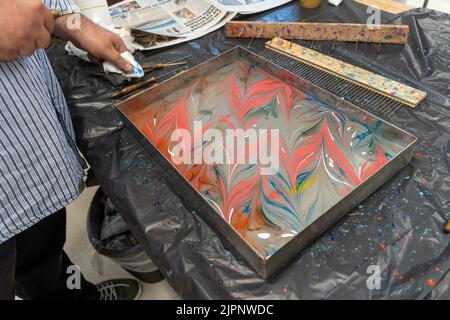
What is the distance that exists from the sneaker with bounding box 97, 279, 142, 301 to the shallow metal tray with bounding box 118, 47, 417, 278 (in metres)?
0.69

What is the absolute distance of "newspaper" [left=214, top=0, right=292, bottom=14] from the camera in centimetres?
134

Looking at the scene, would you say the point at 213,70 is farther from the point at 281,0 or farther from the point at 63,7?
the point at 281,0

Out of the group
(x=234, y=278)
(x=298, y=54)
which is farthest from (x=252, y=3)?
(x=234, y=278)

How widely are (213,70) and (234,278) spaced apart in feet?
2.21

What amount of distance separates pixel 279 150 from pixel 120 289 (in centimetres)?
88

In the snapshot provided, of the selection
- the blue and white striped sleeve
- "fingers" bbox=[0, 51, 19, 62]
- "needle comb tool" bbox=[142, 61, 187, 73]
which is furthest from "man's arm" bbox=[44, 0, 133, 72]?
"fingers" bbox=[0, 51, 19, 62]

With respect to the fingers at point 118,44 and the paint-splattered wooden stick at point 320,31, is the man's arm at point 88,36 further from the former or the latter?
the paint-splattered wooden stick at point 320,31

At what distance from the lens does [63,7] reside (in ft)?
3.04

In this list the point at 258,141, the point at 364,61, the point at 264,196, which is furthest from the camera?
the point at 364,61

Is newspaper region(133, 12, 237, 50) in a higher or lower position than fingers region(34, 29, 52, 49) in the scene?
lower

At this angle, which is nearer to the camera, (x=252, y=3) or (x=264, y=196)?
(x=264, y=196)

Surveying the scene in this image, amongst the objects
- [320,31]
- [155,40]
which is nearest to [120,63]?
[155,40]

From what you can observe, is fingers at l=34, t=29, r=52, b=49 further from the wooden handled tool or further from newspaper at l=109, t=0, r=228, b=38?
newspaper at l=109, t=0, r=228, b=38
